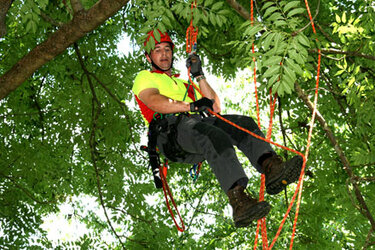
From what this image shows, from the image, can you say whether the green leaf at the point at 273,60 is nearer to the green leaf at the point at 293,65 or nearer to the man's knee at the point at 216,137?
the green leaf at the point at 293,65

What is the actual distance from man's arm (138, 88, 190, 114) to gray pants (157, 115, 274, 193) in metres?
0.13

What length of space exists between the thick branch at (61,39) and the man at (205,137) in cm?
41

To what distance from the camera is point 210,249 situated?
12.4 m

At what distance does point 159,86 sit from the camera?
4.00m

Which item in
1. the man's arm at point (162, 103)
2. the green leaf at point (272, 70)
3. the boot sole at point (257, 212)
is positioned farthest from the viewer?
the man's arm at point (162, 103)

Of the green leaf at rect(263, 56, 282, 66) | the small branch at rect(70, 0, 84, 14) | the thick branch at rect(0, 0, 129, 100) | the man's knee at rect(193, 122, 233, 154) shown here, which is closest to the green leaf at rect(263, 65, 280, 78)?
the green leaf at rect(263, 56, 282, 66)

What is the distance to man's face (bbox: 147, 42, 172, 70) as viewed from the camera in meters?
4.23

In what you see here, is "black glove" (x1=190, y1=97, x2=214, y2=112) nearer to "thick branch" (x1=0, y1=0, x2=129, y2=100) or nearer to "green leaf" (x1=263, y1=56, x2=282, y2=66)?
"green leaf" (x1=263, y1=56, x2=282, y2=66)

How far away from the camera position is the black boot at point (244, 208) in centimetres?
284

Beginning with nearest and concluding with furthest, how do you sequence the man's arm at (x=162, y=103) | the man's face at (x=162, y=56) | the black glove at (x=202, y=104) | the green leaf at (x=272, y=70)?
the green leaf at (x=272, y=70) < the black glove at (x=202, y=104) < the man's arm at (x=162, y=103) < the man's face at (x=162, y=56)

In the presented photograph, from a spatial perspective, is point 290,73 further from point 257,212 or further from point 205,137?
point 257,212

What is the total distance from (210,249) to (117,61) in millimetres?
6811

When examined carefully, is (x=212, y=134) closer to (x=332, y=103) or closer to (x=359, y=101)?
(x=359, y=101)

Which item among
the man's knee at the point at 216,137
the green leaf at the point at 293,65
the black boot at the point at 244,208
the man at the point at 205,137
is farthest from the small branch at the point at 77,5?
the black boot at the point at 244,208
